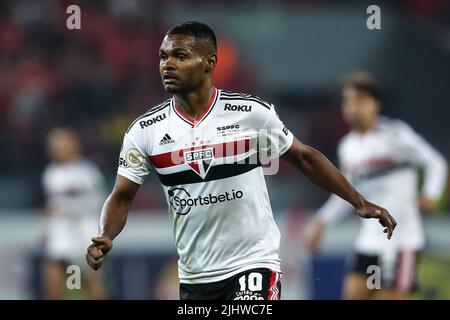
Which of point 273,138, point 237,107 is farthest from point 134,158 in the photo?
point 273,138

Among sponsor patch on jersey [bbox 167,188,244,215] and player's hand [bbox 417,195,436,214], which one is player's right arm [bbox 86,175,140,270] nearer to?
sponsor patch on jersey [bbox 167,188,244,215]

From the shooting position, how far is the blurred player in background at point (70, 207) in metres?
11.1

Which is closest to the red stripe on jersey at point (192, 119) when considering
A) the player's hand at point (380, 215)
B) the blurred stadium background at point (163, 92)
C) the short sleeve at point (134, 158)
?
the short sleeve at point (134, 158)

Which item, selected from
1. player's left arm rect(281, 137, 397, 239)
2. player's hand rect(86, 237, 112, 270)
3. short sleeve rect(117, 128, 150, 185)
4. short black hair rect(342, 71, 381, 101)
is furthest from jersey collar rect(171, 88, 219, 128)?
short black hair rect(342, 71, 381, 101)

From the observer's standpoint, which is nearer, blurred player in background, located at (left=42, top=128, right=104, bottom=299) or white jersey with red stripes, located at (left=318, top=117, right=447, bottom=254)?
white jersey with red stripes, located at (left=318, top=117, right=447, bottom=254)

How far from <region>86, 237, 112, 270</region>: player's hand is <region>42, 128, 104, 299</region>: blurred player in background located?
6492mm

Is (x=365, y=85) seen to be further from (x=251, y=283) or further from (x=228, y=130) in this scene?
(x=251, y=283)

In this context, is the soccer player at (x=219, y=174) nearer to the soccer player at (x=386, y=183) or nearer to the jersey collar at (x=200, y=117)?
the jersey collar at (x=200, y=117)

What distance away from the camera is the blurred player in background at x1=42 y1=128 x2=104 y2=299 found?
11062 millimetres

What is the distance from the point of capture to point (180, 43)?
488cm

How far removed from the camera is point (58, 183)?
11.2 m

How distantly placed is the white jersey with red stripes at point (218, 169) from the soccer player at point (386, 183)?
2785 mm

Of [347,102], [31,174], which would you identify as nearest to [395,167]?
[347,102]

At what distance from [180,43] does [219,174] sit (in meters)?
0.69
